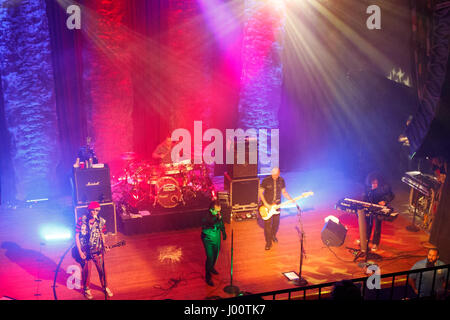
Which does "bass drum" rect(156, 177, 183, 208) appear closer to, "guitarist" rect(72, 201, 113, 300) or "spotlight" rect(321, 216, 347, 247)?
"guitarist" rect(72, 201, 113, 300)

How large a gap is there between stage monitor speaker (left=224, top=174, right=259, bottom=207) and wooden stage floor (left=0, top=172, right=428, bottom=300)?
17.4 inches

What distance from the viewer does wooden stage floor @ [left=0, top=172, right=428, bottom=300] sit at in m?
6.43

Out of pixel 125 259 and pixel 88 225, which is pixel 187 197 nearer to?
pixel 125 259

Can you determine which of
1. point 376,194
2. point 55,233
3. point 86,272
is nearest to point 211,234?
point 86,272

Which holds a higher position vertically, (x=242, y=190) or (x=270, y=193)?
(x=270, y=193)

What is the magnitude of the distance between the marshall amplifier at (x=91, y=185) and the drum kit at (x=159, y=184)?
0.49 m

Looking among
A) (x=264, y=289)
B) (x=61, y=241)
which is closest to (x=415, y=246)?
(x=264, y=289)

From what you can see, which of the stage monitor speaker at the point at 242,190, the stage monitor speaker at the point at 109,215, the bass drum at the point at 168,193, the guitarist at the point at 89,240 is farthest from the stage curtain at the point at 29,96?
the guitarist at the point at 89,240

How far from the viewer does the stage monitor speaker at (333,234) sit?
775 cm

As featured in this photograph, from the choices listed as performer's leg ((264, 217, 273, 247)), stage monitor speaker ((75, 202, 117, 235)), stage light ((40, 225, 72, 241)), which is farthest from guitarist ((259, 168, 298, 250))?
stage light ((40, 225, 72, 241))

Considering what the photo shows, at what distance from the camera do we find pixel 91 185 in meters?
8.02

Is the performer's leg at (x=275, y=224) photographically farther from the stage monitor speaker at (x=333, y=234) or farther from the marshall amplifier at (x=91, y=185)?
the marshall amplifier at (x=91, y=185)

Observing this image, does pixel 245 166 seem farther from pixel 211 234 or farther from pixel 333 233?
pixel 211 234

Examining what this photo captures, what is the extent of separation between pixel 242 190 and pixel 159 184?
1681 millimetres
